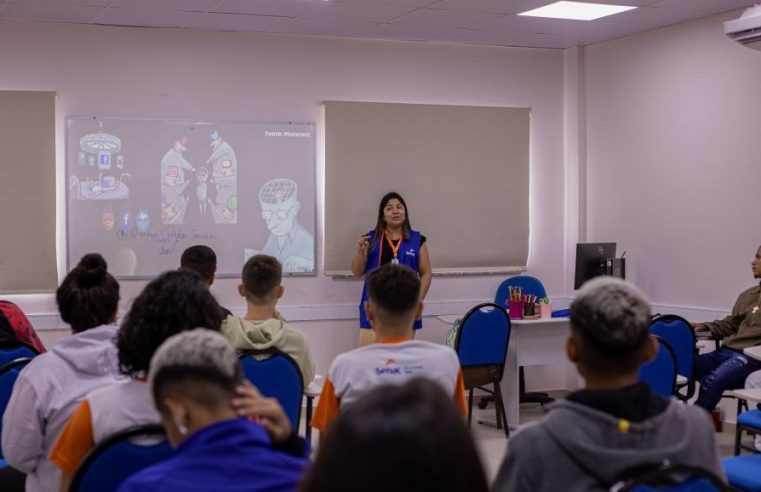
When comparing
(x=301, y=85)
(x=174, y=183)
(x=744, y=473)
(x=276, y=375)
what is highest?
(x=301, y=85)

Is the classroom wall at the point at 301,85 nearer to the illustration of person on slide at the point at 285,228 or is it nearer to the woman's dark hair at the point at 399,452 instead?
the illustration of person on slide at the point at 285,228

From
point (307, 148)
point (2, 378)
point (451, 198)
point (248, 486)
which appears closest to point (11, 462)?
point (2, 378)

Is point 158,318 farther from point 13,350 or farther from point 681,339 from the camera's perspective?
point 681,339

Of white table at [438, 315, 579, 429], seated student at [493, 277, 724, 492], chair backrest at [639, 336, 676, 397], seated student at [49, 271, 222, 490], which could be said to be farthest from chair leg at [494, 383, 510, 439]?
seated student at [493, 277, 724, 492]

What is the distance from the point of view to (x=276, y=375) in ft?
12.2

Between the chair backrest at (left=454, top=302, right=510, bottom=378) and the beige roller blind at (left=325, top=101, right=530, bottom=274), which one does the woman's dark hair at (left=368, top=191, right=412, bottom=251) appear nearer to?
the beige roller blind at (left=325, top=101, right=530, bottom=274)

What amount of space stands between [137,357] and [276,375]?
4.77 ft

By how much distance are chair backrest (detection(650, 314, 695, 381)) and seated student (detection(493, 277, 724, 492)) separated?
3.73 meters

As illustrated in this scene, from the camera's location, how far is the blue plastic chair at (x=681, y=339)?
18.6 feet

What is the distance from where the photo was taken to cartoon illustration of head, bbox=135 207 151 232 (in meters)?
7.00

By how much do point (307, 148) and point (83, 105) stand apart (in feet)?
5.72

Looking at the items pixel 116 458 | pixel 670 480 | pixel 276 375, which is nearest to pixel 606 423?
pixel 670 480

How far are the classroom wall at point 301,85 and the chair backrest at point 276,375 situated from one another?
3588 mm

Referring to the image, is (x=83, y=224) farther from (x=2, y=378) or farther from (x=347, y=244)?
(x=2, y=378)
